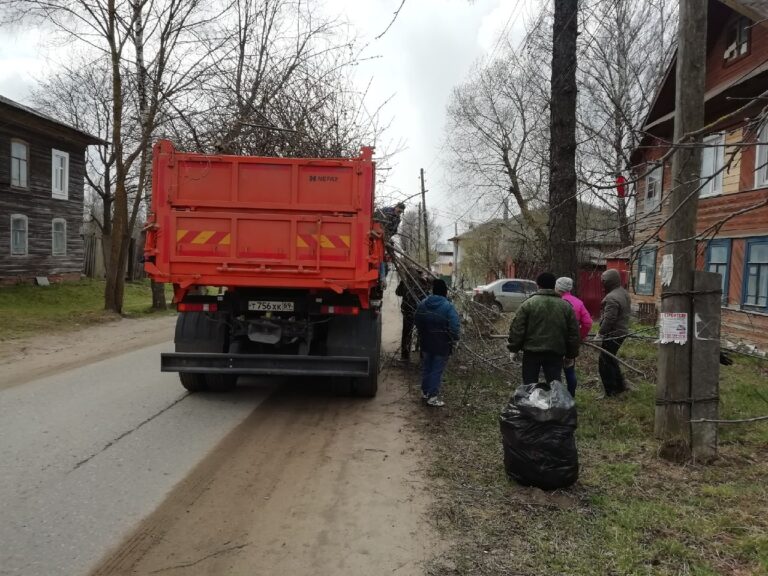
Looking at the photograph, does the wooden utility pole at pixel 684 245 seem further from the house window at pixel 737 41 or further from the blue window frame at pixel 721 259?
the house window at pixel 737 41

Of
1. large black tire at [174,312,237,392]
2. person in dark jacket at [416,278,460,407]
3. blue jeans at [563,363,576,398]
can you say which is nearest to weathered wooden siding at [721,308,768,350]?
blue jeans at [563,363,576,398]

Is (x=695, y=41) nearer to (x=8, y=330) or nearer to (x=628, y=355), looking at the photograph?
(x=628, y=355)

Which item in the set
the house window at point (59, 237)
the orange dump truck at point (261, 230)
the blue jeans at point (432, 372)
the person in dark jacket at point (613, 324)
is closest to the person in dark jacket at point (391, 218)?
the orange dump truck at point (261, 230)

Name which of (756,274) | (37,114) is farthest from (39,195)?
(756,274)

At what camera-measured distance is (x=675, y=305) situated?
184 inches

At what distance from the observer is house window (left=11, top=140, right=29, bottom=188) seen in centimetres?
2261

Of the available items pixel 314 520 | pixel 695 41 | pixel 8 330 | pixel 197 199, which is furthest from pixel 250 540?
pixel 8 330

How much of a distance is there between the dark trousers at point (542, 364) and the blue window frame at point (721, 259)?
1119 centimetres

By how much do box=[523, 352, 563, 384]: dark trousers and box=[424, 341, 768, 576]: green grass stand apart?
640mm

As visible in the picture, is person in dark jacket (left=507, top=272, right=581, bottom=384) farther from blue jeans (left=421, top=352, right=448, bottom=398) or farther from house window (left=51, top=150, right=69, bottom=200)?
house window (left=51, top=150, right=69, bottom=200)

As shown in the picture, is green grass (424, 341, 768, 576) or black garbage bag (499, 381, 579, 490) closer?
green grass (424, 341, 768, 576)

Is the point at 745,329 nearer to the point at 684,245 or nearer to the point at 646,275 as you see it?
the point at 646,275

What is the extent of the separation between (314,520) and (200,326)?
3.74 metres

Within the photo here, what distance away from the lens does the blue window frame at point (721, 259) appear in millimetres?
14812
